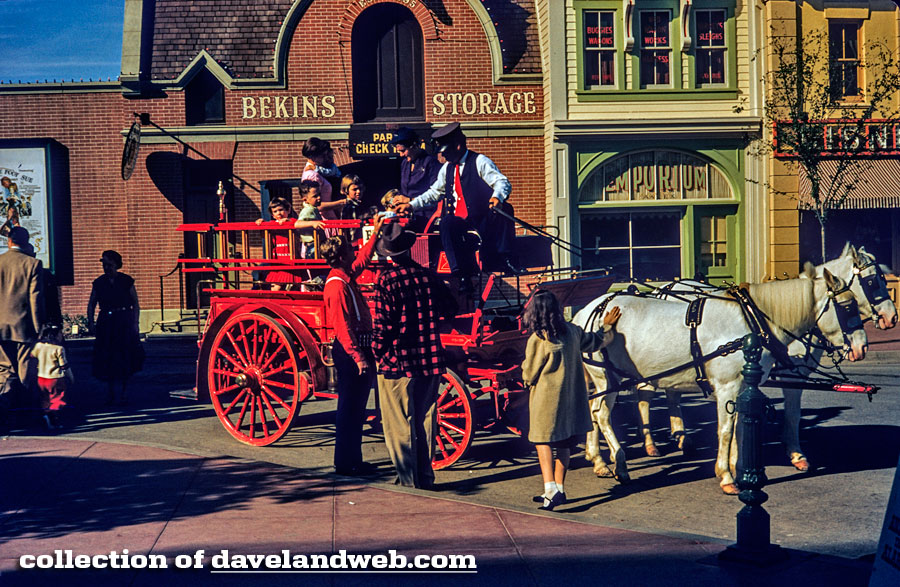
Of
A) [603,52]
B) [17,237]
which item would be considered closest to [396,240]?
[17,237]

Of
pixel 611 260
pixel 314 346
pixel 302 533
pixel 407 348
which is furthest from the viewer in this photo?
pixel 611 260

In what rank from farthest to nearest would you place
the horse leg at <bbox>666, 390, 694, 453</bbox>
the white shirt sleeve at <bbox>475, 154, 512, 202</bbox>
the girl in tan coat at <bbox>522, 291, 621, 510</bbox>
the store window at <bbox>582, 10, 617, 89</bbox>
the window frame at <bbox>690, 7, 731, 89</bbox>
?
1. the window frame at <bbox>690, 7, 731, 89</bbox>
2. the store window at <bbox>582, 10, 617, 89</bbox>
3. the horse leg at <bbox>666, 390, 694, 453</bbox>
4. the white shirt sleeve at <bbox>475, 154, 512, 202</bbox>
5. the girl in tan coat at <bbox>522, 291, 621, 510</bbox>

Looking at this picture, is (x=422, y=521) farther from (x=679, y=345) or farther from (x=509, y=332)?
(x=679, y=345)

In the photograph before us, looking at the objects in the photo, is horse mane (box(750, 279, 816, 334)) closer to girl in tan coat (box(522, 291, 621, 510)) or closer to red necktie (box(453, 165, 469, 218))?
girl in tan coat (box(522, 291, 621, 510))

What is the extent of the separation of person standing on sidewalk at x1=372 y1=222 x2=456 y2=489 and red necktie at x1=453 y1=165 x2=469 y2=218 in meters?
1.10

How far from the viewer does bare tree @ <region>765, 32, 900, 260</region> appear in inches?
697

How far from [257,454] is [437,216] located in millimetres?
2967

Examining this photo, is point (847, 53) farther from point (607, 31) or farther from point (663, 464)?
point (663, 464)

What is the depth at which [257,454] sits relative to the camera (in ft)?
29.1

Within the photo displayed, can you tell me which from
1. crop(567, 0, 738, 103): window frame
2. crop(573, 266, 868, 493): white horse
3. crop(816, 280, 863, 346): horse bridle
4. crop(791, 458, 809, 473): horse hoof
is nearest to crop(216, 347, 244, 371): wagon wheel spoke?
crop(573, 266, 868, 493): white horse

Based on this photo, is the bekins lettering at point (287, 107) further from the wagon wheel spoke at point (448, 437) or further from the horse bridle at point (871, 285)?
the horse bridle at point (871, 285)

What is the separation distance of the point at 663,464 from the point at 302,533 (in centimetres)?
384

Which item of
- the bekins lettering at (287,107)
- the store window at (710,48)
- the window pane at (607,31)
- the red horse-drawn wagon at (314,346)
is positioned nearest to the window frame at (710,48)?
the store window at (710,48)

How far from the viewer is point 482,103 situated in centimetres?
1944
